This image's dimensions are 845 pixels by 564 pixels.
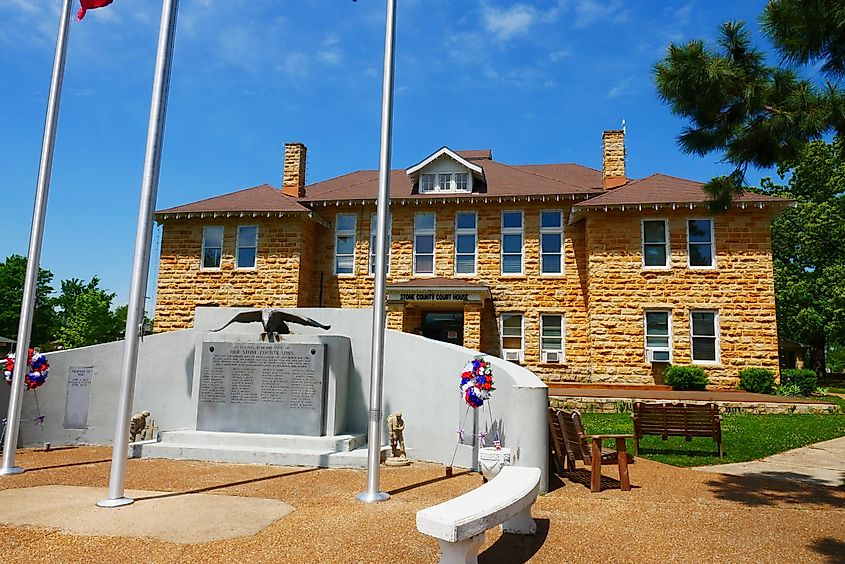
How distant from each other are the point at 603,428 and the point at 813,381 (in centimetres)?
1072

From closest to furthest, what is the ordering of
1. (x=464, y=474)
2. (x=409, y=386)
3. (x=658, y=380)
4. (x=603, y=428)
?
(x=464, y=474)
(x=409, y=386)
(x=603, y=428)
(x=658, y=380)

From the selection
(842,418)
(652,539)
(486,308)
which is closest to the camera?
(652,539)

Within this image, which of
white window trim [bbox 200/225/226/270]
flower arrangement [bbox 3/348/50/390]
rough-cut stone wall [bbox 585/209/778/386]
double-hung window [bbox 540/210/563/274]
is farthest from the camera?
white window trim [bbox 200/225/226/270]

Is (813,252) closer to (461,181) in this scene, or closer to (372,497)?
(461,181)

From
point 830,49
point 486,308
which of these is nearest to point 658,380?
point 486,308

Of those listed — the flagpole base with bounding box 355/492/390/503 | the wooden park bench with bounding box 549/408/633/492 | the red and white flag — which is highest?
the red and white flag

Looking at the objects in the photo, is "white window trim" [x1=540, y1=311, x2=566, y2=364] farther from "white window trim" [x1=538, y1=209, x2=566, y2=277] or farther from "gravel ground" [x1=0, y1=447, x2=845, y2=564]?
"gravel ground" [x1=0, y1=447, x2=845, y2=564]

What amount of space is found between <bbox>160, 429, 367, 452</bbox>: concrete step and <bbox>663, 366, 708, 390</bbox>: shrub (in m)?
11.8

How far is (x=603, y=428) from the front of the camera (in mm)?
12445

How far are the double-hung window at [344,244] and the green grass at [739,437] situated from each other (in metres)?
11.0

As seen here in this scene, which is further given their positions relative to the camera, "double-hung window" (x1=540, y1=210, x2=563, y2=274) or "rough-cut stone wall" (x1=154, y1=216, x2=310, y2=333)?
"rough-cut stone wall" (x1=154, y1=216, x2=310, y2=333)

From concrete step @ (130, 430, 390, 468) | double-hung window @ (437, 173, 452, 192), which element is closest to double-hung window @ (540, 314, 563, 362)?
double-hung window @ (437, 173, 452, 192)

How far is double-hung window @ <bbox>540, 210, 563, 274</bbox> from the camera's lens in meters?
21.1

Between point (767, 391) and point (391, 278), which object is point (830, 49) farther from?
point (391, 278)
